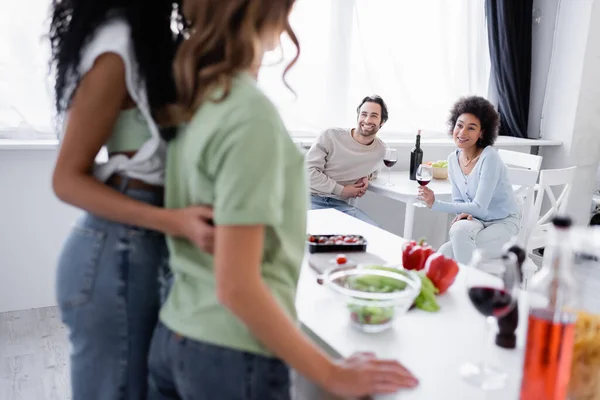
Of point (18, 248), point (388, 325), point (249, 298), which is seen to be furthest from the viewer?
point (18, 248)

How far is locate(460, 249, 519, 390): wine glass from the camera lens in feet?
3.10

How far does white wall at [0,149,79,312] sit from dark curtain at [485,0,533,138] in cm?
327

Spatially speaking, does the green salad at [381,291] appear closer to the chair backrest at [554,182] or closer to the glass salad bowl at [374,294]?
the glass salad bowl at [374,294]

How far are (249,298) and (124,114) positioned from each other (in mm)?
389

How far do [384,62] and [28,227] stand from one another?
252 cm

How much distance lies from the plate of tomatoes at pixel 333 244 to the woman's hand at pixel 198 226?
2.66 ft

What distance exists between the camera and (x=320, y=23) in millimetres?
3664

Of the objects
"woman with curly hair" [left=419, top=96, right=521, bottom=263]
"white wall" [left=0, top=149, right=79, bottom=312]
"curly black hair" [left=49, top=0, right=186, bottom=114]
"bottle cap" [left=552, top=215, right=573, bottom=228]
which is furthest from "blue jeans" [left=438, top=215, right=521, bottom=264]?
"curly black hair" [left=49, top=0, right=186, bottom=114]

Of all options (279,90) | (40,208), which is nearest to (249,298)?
(40,208)

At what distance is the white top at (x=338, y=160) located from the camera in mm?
3238

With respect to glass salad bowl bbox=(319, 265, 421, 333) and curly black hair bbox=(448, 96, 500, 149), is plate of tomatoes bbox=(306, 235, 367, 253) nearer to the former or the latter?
glass salad bowl bbox=(319, 265, 421, 333)

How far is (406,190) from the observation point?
10.1ft

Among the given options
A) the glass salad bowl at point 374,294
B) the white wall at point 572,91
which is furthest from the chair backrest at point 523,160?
the glass salad bowl at point 374,294

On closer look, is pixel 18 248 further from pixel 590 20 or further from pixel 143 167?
pixel 590 20
